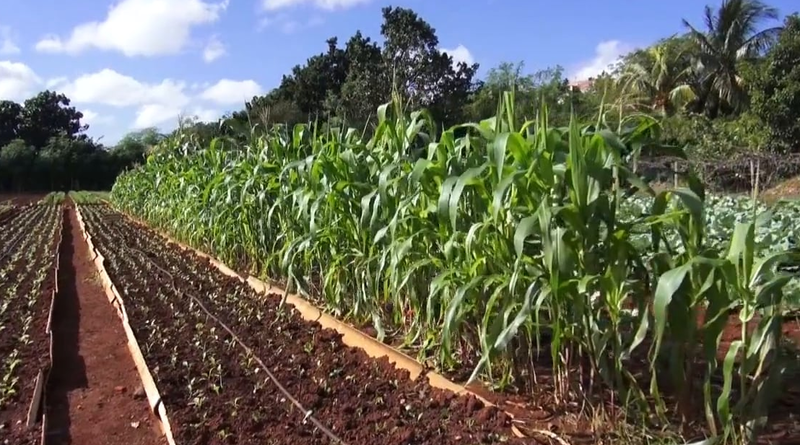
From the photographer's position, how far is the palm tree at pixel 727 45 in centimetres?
2461

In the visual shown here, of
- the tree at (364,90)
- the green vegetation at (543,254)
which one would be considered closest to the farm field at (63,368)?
the green vegetation at (543,254)

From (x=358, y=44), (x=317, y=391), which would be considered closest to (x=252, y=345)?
(x=317, y=391)

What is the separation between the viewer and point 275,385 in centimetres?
343

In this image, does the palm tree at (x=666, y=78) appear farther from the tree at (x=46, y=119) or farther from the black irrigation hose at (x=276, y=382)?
the tree at (x=46, y=119)

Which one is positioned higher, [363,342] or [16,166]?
[16,166]

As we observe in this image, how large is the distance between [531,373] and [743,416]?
35.3 inches

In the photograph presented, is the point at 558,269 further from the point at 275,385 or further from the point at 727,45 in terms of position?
Result: the point at 727,45

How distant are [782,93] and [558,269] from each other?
16.8m

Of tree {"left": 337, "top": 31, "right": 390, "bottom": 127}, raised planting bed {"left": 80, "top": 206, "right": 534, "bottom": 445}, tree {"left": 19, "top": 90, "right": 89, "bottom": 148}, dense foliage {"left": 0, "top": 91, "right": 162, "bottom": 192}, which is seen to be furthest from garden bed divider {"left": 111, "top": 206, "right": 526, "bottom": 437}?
tree {"left": 19, "top": 90, "right": 89, "bottom": 148}

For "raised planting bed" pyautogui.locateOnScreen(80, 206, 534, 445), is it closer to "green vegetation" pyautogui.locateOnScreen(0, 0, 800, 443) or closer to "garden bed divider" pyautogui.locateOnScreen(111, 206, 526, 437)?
"garden bed divider" pyautogui.locateOnScreen(111, 206, 526, 437)

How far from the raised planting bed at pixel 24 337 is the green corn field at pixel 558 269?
164cm

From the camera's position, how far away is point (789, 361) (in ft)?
6.85

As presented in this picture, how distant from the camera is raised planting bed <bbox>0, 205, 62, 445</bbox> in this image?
325 cm

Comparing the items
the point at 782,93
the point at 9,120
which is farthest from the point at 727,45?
the point at 9,120
